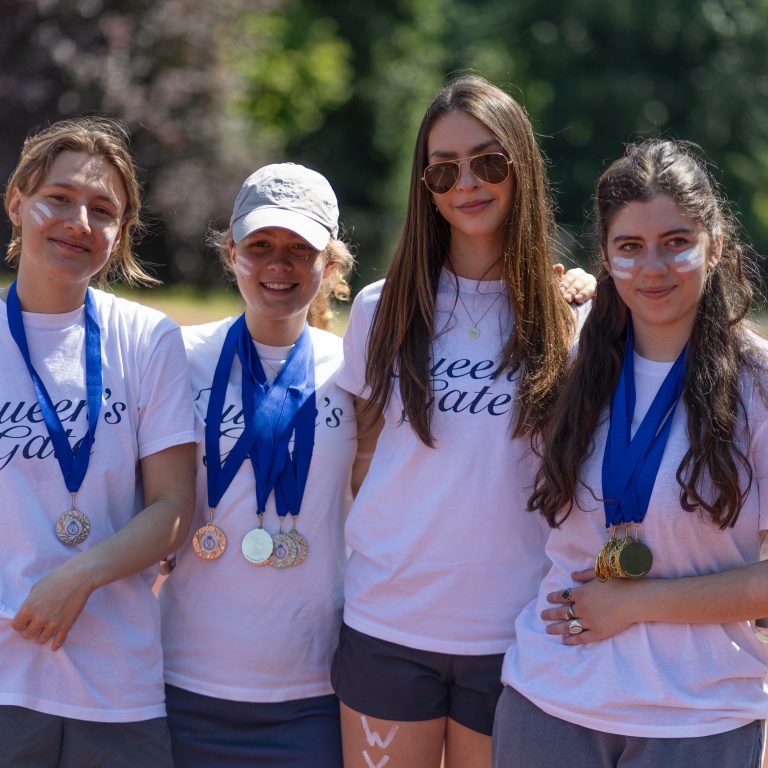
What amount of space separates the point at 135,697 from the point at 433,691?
90 cm

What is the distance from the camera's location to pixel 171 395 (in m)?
3.47

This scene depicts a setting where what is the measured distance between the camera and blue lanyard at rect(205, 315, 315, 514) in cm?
356

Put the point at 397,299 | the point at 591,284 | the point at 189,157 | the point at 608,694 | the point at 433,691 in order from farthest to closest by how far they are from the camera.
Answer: the point at 189,157
the point at 591,284
the point at 397,299
the point at 433,691
the point at 608,694

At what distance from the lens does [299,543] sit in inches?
140

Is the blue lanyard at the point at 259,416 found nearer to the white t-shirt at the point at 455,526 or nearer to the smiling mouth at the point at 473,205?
the white t-shirt at the point at 455,526

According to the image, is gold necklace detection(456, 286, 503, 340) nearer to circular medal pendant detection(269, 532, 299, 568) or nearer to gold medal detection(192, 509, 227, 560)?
circular medal pendant detection(269, 532, 299, 568)

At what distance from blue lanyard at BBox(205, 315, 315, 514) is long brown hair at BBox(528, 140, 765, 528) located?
2.88 feet

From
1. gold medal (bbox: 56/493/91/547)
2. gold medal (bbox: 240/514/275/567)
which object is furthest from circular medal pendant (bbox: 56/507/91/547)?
gold medal (bbox: 240/514/275/567)

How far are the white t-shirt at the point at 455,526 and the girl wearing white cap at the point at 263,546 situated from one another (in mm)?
193

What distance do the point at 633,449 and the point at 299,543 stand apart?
1.16 m

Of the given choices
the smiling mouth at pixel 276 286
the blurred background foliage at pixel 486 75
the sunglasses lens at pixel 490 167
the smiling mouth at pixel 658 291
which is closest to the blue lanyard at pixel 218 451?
the smiling mouth at pixel 276 286

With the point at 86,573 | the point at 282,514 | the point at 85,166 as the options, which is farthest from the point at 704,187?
the point at 86,573

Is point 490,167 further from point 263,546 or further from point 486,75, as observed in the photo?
point 486,75

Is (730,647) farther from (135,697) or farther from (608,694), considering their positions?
(135,697)
